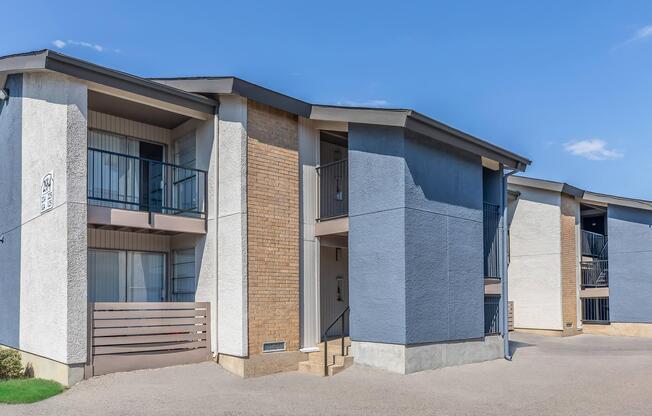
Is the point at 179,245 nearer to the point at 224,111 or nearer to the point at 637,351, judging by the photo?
the point at 224,111

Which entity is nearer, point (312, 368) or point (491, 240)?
point (312, 368)

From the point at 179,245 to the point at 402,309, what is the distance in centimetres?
517

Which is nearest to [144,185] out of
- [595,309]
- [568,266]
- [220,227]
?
[220,227]

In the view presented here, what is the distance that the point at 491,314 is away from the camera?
50.6 feet

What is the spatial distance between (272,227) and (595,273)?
16.1 metres

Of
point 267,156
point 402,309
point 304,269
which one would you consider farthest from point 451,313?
point 267,156

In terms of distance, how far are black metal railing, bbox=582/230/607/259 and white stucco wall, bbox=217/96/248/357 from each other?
16379 mm

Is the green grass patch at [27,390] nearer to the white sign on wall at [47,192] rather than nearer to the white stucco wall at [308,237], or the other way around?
the white sign on wall at [47,192]

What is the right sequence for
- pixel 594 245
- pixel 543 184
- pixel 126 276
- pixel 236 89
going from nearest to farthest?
pixel 236 89
pixel 126 276
pixel 543 184
pixel 594 245

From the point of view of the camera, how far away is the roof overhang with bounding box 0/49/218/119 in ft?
34.3

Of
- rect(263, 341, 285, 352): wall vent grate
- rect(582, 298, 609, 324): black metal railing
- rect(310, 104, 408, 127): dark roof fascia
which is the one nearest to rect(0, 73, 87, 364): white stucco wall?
rect(263, 341, 285, 352): wall vent grate

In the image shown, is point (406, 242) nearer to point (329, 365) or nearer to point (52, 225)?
point (329, 365)

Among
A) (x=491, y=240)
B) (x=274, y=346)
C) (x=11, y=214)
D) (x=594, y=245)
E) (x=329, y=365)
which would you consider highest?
(x=11, y=214)

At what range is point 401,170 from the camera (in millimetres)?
12438
